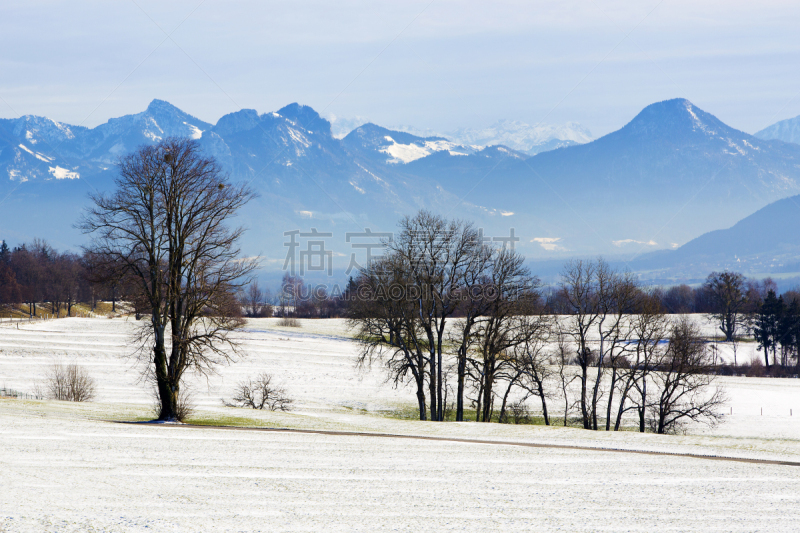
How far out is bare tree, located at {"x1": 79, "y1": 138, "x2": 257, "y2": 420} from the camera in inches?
1121

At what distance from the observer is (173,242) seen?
29.2 meters

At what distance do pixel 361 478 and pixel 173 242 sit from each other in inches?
641

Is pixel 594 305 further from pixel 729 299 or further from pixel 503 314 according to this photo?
pixel 729 299

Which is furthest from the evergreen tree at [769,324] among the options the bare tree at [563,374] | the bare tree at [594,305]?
the bare tree at [594,305]

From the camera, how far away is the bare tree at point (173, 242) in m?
28.5

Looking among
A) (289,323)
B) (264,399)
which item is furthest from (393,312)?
(289,323)

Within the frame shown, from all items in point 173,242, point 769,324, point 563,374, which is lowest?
point 563,374

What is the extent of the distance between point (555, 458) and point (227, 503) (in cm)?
1289

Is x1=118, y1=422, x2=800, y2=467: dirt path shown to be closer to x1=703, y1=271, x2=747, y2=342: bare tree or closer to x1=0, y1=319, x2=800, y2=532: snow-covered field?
x1=0, y1=319, x2=800, y2=532: snow-covered field

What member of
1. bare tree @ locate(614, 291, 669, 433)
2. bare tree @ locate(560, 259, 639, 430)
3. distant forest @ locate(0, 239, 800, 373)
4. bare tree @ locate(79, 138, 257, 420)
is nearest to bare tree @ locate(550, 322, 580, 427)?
bare tree @ locate(560, 259, 639, 430)

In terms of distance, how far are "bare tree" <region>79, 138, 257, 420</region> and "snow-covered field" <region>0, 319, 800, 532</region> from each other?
14.5 feet

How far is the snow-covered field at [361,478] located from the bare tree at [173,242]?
4.43 meters

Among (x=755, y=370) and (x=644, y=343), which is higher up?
(x=644, y=343)

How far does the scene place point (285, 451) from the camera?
72.5 feet
